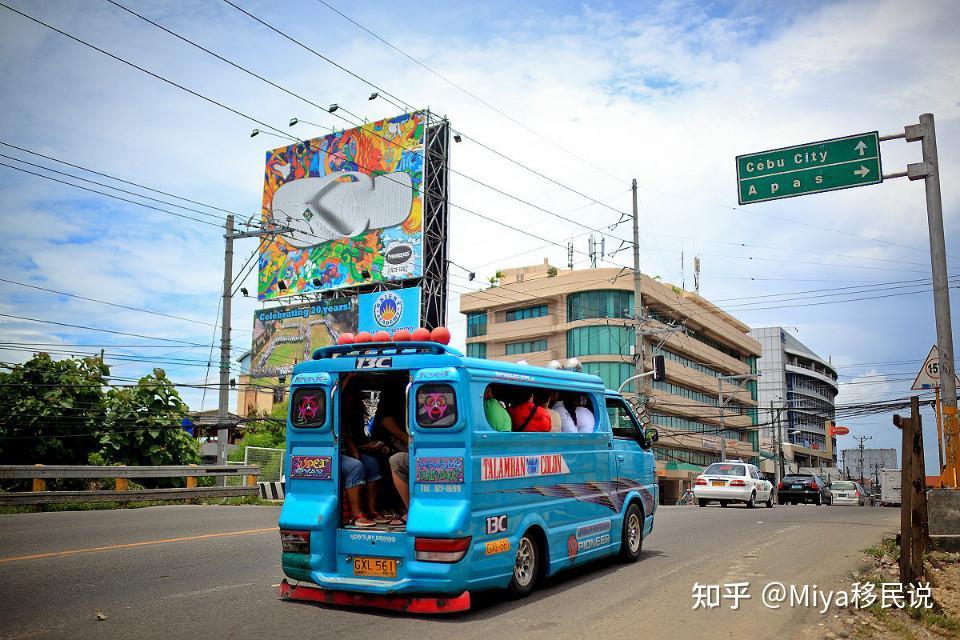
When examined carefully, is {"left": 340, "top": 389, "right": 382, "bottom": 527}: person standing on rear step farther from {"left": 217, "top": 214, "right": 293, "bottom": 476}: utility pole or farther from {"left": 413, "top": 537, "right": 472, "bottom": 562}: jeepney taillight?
{"left": 217, "top": 214, "right": 293, "bottom": 476}: utility pole

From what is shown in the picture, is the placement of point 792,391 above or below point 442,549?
above

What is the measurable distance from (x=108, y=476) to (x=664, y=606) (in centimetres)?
1569

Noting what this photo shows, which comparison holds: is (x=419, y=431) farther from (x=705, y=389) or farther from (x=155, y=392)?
(x=705, y=389)

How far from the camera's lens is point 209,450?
106 ft

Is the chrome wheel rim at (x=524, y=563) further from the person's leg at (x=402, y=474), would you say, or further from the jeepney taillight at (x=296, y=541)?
the jeepney taillight at (x=296, y=541)

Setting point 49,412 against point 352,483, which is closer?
point 352,483

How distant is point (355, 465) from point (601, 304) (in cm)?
5274

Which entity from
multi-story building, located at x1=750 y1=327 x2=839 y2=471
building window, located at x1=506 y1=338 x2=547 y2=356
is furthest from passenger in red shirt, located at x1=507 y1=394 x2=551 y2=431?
multi-story building, located at x1=750 y1=327 x2=839 y2=471

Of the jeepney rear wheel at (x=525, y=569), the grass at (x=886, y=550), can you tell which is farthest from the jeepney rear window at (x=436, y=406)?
the grass at (x=886, y=550)

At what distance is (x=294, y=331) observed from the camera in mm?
48531

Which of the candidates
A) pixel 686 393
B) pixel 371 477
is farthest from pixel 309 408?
pixel 686 393

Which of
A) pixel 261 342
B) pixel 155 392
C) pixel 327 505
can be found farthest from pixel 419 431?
pixel 261 342

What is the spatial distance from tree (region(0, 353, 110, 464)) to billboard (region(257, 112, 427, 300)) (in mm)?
16457

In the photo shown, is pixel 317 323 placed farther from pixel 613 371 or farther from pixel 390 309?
pixel 613 371
